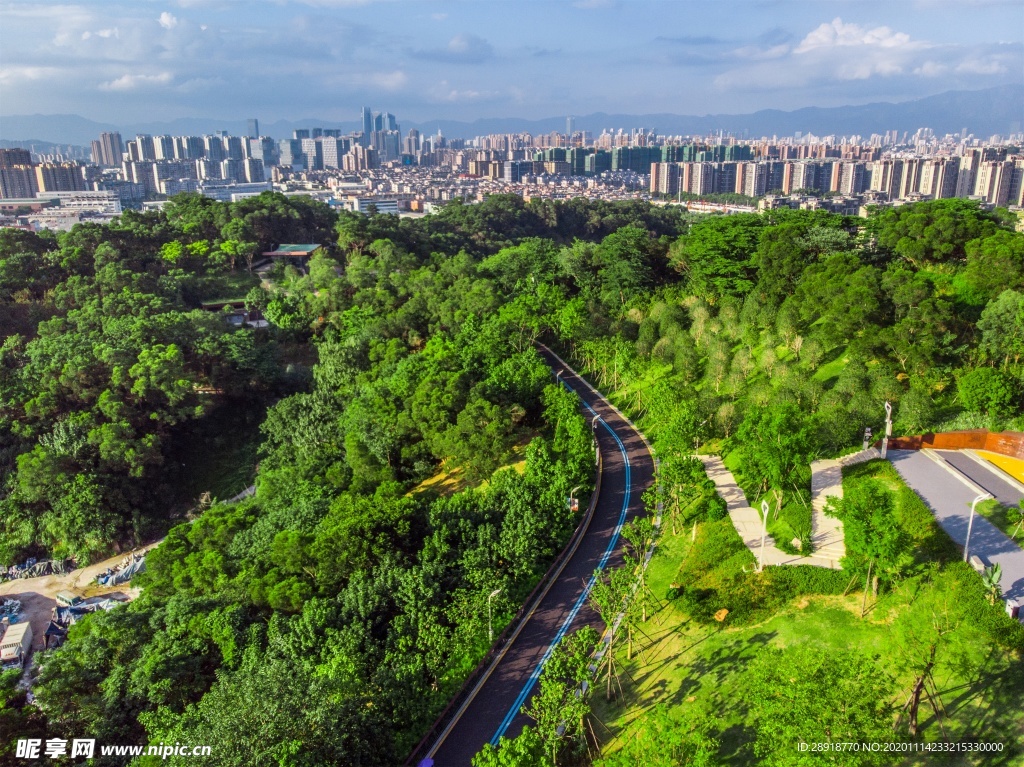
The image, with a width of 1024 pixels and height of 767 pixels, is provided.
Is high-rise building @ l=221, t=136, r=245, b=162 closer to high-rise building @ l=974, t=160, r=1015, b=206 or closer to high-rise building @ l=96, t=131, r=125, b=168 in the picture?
high-rise building @ l=96, t=131, r=125, b=168

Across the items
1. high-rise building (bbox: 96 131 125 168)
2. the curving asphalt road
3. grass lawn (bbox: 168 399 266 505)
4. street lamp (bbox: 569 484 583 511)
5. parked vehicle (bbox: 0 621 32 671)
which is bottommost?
parked vehicle (bbox: 0 621 32 671)

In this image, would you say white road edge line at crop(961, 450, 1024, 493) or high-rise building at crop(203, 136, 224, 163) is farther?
high-rise building at crop(203, 136, 224, 163)

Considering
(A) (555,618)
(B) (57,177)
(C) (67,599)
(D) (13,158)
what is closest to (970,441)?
(A) (555,618)

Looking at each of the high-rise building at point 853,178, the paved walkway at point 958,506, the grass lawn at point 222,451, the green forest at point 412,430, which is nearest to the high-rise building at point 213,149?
the high-rise building at point 853,178

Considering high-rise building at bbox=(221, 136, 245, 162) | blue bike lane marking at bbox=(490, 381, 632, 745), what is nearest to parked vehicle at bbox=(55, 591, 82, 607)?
blue bike lane marking at bbox=(490, 381, 632, 745)

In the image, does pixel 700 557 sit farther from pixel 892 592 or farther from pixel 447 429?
pixel 447 429

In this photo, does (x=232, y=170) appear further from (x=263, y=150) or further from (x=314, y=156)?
(x=314, y=156)

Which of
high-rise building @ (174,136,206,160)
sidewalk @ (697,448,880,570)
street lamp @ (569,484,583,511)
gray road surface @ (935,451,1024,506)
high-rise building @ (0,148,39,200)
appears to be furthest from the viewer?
high-rise building @ (174,136,206,160)
